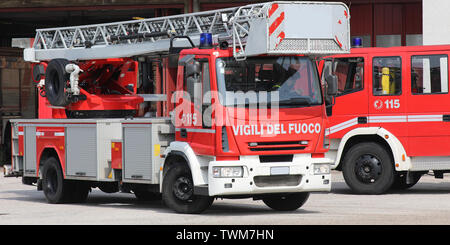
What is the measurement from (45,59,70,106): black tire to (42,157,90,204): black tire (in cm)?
109

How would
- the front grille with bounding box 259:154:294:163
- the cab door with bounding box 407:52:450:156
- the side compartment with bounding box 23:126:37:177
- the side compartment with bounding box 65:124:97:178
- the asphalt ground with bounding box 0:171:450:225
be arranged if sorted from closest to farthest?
the asphalt ground with bounding box 0:171:450:225
the front grille with bounding box 259:154:294:163
the side compartment with bounding box 65:124:97:178
the cab door with bounding box 407:52:450:156
the side compartment with bounding box 23:126:37:177

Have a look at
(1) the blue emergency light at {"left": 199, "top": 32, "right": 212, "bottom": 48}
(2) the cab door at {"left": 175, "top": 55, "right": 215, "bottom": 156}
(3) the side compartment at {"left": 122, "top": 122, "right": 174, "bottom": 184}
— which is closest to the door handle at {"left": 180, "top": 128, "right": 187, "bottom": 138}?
(2) the cab door at {"left": 175, "top": 55, "right": 215, "bottom": 156}

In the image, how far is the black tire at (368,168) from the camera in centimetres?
1719

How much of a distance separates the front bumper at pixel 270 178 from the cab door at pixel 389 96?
3911mm

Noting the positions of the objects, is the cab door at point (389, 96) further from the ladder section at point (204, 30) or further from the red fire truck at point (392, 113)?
the ladder section at point (204, 30)

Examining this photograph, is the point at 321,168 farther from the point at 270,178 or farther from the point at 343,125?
the point at 343,125

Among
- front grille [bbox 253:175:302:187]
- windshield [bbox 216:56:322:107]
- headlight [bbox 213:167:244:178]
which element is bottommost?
front grille [bbox 253:175:302:187]

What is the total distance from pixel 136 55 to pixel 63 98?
5.07ft

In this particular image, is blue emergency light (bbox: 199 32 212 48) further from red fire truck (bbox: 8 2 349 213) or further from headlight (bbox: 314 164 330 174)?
headlight (bbox: 314 164 330 174)

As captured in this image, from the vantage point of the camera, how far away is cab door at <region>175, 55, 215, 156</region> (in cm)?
1326

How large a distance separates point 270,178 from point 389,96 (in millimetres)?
4744

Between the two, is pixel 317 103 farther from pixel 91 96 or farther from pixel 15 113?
pixel 15 113

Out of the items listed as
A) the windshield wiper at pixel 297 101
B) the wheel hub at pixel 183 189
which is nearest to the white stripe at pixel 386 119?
the windshield wiper at pixel 297 101

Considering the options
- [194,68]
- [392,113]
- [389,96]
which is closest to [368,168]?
[392,113]
